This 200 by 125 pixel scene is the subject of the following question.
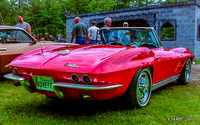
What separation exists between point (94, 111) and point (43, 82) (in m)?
0.84

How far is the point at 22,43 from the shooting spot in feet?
18.1

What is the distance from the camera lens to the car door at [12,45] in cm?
490

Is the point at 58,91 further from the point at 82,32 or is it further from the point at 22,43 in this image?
the point at 82,32

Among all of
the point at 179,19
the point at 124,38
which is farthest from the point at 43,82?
the point at 179,19

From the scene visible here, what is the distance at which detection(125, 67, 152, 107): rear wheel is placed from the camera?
9.74 ft

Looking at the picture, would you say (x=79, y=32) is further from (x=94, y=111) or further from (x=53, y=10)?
(x=53, y=10)

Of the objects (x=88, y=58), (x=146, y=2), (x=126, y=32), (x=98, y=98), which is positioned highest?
(x=146, y=2)

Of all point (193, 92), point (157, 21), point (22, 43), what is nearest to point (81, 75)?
point (193, 92)

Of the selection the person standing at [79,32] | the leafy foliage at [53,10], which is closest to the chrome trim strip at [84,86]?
the leafy foliage at [53,10]

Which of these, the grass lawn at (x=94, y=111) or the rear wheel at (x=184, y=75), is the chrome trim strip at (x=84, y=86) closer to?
the grass lawn at (x=94, y=111)

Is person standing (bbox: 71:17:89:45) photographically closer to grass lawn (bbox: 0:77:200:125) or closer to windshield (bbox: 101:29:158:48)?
windshield (bbox: 101:29:158:48)

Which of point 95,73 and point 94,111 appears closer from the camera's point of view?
point 95,73

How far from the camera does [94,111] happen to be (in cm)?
311

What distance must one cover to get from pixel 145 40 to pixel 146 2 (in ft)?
131
